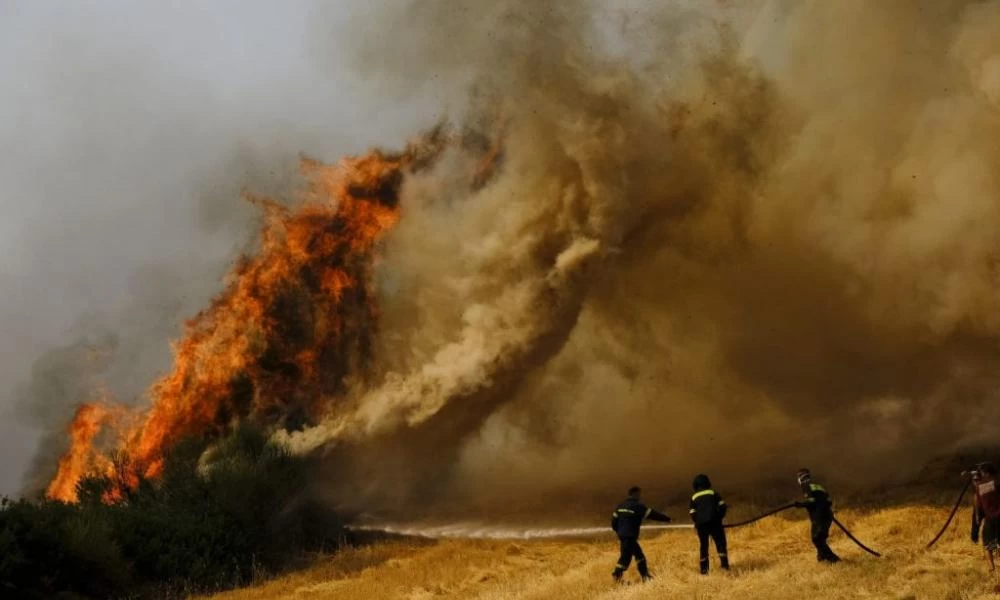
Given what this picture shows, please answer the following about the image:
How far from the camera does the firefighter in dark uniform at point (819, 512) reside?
18.7 meters

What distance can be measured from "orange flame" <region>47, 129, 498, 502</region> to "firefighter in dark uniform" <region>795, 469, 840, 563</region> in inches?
881

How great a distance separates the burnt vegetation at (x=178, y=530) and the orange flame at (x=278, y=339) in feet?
8.52

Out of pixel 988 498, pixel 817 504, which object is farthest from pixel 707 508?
pixel 988 498

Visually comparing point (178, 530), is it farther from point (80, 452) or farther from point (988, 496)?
point (988, 496)

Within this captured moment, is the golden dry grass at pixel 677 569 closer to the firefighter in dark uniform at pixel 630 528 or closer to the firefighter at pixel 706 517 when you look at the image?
the firefighter at pixel 706 517

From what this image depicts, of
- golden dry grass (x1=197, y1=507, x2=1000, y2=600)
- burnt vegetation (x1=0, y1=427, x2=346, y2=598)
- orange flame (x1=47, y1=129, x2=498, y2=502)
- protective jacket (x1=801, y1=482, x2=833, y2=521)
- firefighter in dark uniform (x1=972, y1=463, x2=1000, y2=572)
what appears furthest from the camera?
orange flame (x1=47, y1=129, x2=498, y2=502)

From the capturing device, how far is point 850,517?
25359 mm

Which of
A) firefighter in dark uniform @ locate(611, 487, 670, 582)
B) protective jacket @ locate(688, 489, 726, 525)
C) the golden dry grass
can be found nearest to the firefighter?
protective jacket @ locate(688, 489, 726, 525)

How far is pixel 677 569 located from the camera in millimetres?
19906

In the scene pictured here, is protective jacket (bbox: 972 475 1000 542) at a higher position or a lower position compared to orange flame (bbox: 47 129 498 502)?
lower

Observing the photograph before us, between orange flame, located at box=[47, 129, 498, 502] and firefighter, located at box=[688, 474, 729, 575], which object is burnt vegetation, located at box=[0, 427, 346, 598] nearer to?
orange flame, located at box=[47, 129, 498, 502]

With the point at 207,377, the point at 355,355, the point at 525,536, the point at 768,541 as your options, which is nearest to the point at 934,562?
the point at 768,541

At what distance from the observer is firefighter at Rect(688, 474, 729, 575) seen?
18.9 meters

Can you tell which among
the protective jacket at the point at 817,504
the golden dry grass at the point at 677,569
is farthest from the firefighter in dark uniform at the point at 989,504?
the protective jacket at the point at 817,504
